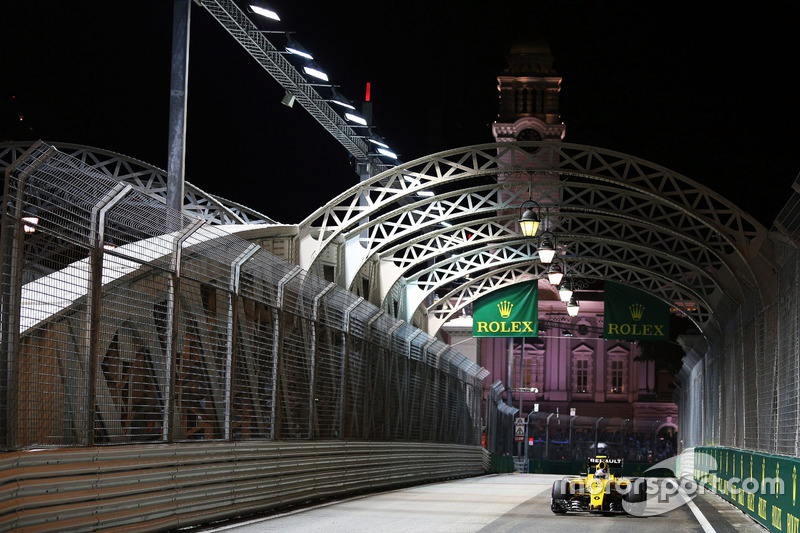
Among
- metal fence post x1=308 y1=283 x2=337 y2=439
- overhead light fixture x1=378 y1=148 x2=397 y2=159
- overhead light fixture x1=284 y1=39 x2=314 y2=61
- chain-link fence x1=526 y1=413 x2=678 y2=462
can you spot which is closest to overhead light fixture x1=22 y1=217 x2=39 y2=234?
metal fence post x1=308 y1=283 x2=337 y2=439

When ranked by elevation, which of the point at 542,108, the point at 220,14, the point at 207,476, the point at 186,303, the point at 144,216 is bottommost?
the point at 207,476

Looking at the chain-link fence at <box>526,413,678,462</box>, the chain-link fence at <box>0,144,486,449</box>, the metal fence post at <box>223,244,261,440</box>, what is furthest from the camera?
the chain-link fence at <box>526,413,678,462</box>

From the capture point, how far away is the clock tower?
277 feet

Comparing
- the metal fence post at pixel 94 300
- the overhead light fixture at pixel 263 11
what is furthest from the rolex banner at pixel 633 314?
the metal fence post at pixel 94 300

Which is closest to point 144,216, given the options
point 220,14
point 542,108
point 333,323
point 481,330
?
point 333,323

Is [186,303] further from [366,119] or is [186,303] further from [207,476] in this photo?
[366,119]

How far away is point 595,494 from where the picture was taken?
616 inches

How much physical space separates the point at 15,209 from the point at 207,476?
453cm

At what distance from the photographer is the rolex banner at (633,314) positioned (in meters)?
37.7

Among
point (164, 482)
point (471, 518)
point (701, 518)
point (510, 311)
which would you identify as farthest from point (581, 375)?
point (164, 482)

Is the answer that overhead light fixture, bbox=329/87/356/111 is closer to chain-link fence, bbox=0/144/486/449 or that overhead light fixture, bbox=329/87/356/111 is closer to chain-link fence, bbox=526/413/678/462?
chain-link fence, bbox=0/144/486/449

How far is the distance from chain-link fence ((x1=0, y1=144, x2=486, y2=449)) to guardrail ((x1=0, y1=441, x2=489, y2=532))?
0.28 m

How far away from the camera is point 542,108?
88812mm

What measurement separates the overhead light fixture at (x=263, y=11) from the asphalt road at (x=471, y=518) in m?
10.4
